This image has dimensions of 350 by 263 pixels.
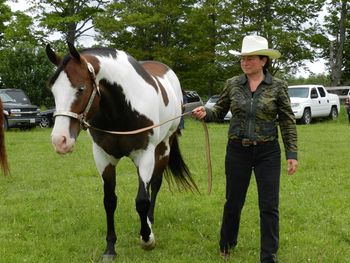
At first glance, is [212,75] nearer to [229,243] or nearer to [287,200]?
[287,200]

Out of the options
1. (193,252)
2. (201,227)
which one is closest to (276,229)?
(193,252)

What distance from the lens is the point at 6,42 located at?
33094mm

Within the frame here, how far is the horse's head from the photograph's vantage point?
3.64m

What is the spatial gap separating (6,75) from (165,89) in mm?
23200

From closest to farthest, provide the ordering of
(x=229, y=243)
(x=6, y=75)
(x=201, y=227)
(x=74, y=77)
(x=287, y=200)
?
(x=74, y=77)
(x=229, y=243)
(x=201, y=227)
(x=287, y=200)
(x=6, y=75)

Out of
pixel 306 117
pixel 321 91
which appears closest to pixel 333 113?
pixel 321 91

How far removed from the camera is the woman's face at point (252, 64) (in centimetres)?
406

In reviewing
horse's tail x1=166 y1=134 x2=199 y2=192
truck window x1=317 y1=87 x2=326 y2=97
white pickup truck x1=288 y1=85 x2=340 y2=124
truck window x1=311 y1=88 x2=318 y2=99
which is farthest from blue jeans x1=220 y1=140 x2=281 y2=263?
truck window x1=317 y1=87 x2=326 y2=97

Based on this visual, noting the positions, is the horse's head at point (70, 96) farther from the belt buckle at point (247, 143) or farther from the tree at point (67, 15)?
the tree at point (67, 15)

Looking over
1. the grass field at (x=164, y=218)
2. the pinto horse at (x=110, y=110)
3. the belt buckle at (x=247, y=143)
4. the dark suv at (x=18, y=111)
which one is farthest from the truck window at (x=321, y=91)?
the belt buckle at (x=247, y=143)

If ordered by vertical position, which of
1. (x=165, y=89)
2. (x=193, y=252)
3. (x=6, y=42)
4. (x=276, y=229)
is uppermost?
(x=6, y=42)

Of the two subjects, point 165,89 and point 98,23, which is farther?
point 98,23

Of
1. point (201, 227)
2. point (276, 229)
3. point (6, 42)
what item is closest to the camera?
point (276, 229)

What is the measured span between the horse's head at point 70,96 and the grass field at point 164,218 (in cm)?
144
